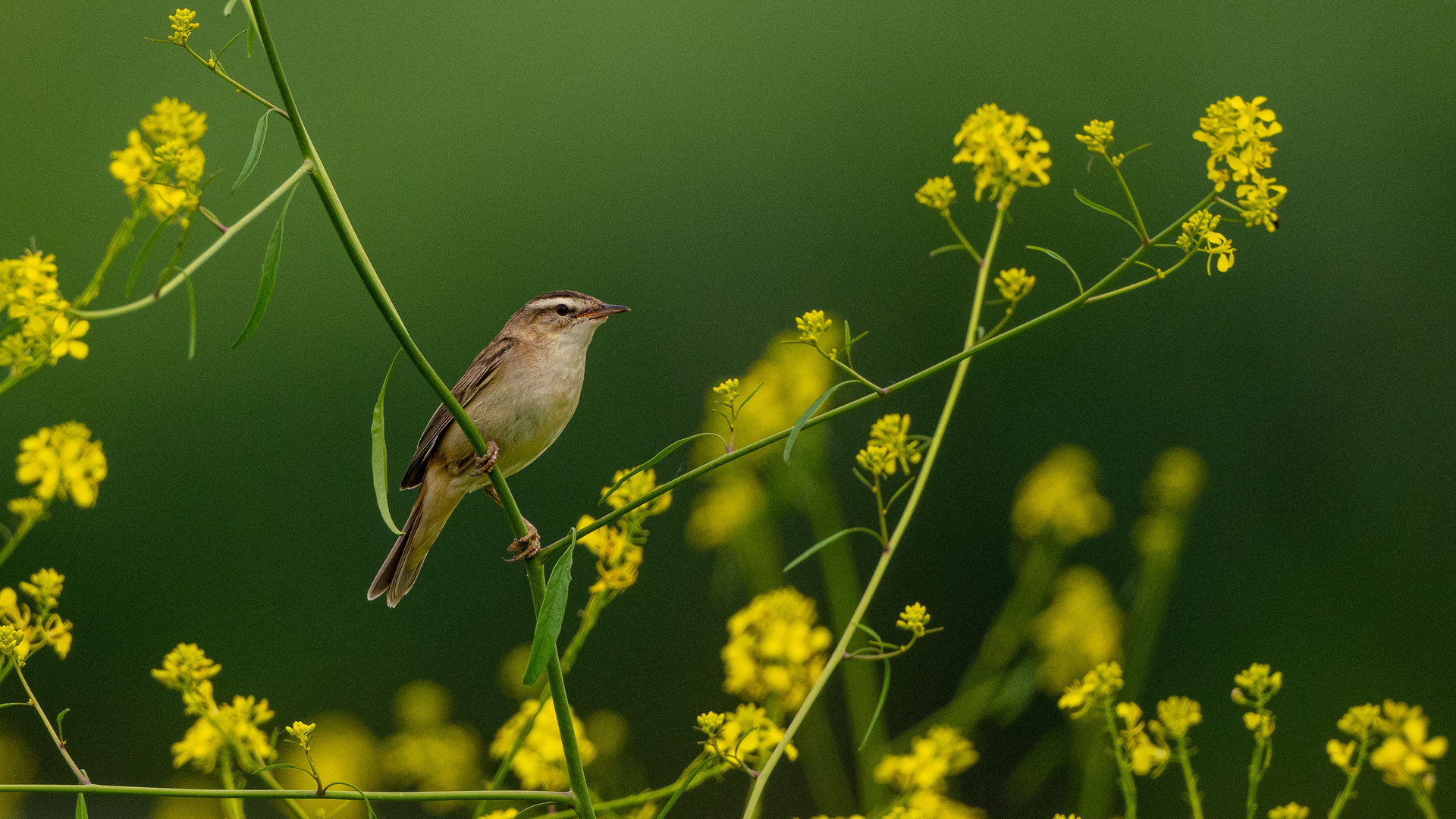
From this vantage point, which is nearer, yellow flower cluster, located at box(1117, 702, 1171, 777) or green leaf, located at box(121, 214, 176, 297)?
green leaf, located at box(121, 214, 176, 297)

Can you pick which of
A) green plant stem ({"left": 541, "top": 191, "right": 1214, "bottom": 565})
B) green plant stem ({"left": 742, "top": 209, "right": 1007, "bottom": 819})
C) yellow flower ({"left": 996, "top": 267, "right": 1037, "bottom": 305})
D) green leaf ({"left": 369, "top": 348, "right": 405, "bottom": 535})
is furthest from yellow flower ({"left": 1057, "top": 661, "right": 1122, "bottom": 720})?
green leaf ({"left": 369, "top": 348, "right": 405, "bottom": 535})

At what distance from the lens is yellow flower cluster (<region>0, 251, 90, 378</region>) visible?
194 centimetres

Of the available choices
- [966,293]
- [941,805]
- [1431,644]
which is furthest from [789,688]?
[1431,644]

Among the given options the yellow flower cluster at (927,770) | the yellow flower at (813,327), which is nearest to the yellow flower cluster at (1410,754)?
the yellow flower cluster at (927,770)

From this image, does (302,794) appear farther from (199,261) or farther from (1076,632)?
(1076,632)

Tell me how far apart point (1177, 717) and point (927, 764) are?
0.57 meters

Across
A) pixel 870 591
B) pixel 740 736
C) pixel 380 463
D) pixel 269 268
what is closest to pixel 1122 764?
pixel 870 591

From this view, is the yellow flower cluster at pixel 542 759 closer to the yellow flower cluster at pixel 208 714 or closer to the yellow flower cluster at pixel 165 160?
the yellow flower cluster at pixel 208 714

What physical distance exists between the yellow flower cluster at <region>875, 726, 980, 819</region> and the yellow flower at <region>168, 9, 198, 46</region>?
6.27ft

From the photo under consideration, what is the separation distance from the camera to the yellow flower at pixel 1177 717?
8.05 ft

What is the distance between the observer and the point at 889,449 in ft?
8.45

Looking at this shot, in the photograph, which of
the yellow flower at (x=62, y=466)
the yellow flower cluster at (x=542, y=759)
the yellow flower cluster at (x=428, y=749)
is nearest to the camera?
the yellow flower at (x=62, y=466)

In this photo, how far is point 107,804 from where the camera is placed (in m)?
5.74

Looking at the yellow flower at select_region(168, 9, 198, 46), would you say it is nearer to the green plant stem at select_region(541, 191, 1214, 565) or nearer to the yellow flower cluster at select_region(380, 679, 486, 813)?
the green plant stem at select_region(541, 191, 1214, 565)
